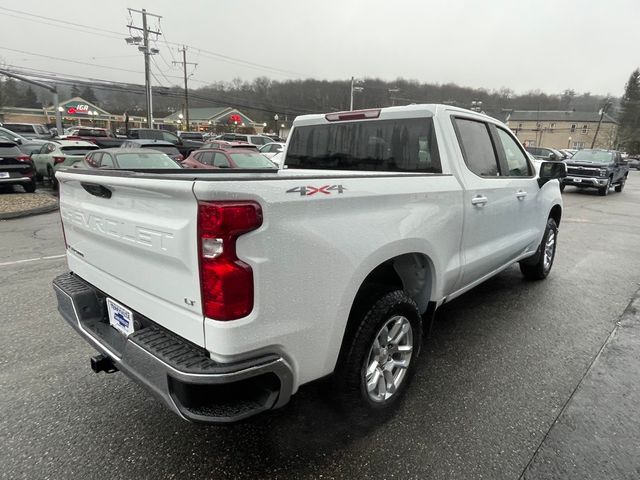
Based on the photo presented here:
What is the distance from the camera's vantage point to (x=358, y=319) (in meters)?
2.37

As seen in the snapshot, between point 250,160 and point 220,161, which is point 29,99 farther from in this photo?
point 250,160

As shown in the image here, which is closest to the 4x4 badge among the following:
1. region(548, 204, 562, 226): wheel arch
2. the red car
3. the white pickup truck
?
the white pickup truck

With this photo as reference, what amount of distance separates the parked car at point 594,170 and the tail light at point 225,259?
17580mm

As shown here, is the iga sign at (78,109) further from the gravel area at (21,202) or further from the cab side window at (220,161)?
the cab side window at (220,161)

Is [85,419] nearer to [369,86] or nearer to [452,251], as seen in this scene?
[452,251]

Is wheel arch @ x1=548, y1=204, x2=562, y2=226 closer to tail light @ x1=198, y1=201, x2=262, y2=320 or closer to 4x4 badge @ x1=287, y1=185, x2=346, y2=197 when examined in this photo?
4x4 badge @ x1=287, y1=185, x2=346, y2=197

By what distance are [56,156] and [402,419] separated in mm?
14741

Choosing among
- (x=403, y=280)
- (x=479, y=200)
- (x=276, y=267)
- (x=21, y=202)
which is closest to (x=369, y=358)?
(x=403, y=280)

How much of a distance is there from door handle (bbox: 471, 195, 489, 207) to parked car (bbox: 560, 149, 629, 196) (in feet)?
50.3

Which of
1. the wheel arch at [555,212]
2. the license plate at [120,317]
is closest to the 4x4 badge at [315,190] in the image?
the license plate at [120,317]

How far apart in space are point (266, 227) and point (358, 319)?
0.95 m

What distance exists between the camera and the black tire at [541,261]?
200 inches

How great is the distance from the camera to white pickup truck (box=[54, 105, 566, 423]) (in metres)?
1.67

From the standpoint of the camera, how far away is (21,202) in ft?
32.8
